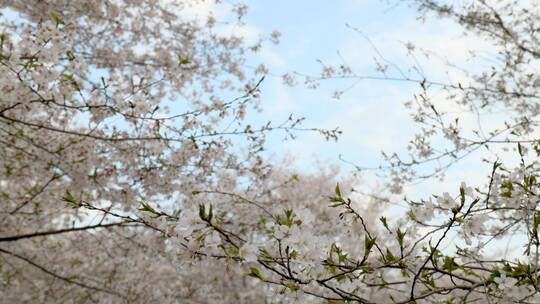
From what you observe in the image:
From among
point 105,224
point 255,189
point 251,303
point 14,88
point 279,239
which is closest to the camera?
point 279,239

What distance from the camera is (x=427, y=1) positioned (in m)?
5.52

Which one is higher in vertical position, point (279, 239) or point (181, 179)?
point (181, 179)

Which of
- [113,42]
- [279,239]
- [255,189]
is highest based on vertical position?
[113,42]

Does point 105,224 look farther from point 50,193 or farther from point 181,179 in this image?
point 50,193

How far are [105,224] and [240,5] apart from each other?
139 inches

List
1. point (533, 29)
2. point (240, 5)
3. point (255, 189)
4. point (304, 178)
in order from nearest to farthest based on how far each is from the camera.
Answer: point (533, 29) → point (255, 189) → point (240, 5) → point (304, 178)

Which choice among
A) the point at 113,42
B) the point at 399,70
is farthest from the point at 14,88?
the point at 399,70

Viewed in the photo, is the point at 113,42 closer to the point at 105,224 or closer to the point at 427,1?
the point at 105,224

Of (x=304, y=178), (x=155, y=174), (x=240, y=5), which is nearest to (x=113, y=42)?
(x=240, y=5)

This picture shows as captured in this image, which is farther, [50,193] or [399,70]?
[50,193]

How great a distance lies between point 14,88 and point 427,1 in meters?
4.40

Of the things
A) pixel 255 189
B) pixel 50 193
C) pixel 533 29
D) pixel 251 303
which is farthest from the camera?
pixel 251 303

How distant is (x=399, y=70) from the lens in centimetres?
462

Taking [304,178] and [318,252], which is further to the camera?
[304,178]
